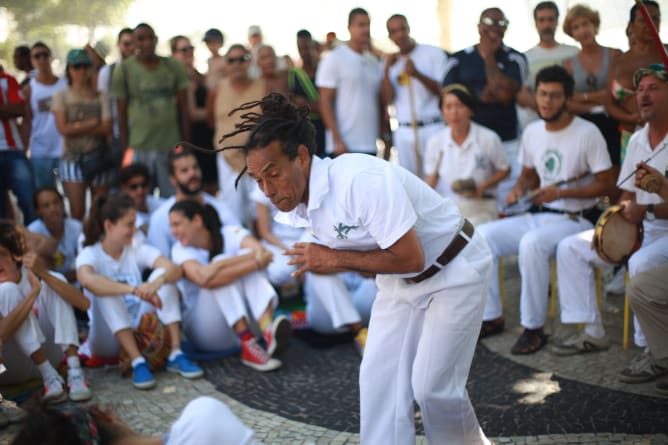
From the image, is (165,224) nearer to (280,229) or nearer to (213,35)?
(280,229)

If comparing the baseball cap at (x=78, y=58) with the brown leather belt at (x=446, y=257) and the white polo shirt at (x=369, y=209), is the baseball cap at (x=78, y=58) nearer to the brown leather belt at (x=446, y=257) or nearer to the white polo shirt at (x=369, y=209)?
the white polo shirt at (x=369, y=209)

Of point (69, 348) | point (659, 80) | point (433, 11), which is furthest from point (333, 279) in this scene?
point (433, 11)

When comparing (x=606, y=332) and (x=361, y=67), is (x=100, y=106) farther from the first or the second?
(x=606, y=332)

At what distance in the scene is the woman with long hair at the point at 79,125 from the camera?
24.2 ft

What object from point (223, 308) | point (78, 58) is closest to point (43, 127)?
point (78, 58)

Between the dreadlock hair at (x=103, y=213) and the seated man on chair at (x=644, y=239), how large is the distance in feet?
10.1

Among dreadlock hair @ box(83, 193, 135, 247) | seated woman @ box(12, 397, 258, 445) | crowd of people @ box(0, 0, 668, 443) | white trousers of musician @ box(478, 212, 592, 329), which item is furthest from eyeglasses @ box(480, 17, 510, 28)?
seated woman @ box(12, 397, 258, 445)

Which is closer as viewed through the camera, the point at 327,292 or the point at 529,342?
the point at 529,342

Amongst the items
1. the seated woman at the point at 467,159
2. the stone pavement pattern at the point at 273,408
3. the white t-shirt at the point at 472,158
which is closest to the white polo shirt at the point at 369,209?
the stone pavement pattern at the point at 273,408

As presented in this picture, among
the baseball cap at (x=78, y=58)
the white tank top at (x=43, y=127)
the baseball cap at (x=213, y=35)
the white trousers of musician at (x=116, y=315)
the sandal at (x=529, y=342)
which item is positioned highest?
the baseball cap at (x=213, y=35)

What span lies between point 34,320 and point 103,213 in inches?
39.1

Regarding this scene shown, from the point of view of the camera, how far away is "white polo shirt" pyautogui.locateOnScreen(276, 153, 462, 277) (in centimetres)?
309

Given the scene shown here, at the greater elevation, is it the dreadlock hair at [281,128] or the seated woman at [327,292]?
the dreadlock hair at [281,128]

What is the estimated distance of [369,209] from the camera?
3.10 meters
